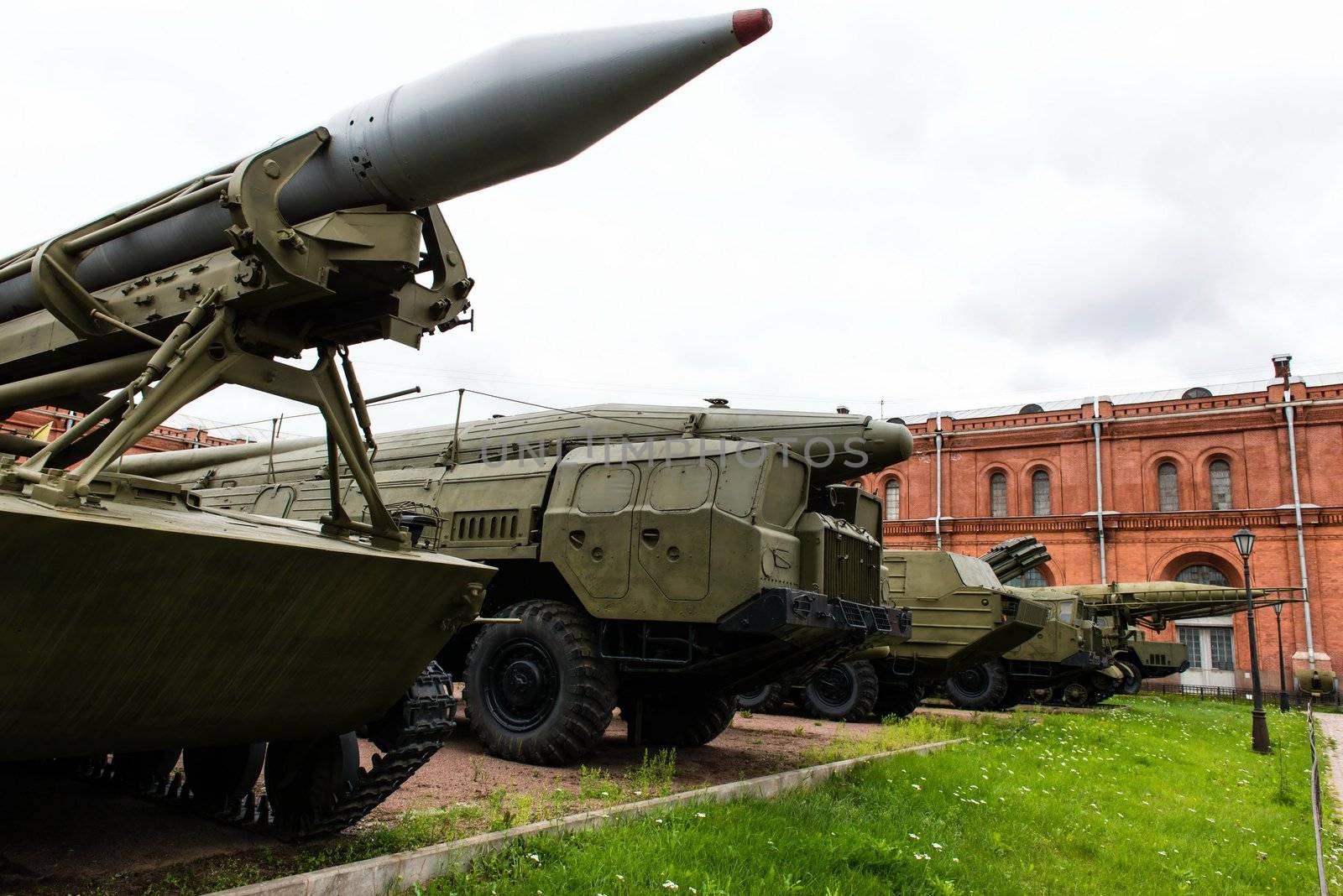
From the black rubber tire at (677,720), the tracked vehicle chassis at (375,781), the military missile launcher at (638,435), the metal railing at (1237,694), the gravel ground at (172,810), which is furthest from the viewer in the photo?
the metal railing at (1237,694)

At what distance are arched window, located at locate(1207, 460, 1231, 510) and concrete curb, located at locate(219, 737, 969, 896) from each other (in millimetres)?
28546

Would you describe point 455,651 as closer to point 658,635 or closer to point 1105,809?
point 658,635

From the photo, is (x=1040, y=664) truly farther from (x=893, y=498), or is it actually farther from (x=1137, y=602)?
(x=893, y=498)

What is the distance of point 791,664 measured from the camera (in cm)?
736

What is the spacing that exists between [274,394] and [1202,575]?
3087cm

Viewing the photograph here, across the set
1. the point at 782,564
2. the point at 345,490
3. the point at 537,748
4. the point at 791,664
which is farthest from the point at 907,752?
the point at 345,490

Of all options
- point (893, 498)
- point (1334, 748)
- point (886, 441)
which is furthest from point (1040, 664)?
point (893, 498)

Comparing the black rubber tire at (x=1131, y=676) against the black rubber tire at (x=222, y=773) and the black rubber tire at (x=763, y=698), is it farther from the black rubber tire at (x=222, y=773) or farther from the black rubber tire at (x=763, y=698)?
the black rubber tire at (x=222, y=773)

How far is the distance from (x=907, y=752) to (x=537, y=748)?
10.1 ft

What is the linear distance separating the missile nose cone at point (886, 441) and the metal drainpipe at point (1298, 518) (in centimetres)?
2399

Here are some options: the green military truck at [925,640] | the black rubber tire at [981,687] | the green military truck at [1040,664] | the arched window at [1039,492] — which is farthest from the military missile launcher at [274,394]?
the arched window at [1039,492]

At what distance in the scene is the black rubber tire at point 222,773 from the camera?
4.62 meters

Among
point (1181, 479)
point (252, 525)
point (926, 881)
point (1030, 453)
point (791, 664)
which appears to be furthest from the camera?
point (1030, 453)

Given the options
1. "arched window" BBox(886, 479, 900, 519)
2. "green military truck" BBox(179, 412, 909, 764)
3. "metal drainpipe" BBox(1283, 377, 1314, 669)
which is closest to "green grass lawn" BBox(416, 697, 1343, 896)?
"green military truck" BBox(179, 412, 909, 764)
